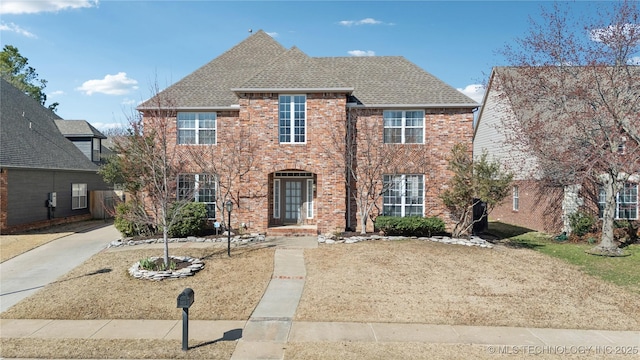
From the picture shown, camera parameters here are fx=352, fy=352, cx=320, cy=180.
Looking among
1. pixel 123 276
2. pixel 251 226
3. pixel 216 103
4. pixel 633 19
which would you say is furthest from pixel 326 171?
pixel 633 19

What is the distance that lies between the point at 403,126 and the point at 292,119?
17.3ft

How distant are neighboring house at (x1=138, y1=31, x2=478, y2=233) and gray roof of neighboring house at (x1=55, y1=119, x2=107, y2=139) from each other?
36.7ft

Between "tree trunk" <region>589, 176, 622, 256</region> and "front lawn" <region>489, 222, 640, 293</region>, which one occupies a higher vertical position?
"tree trunk" <region>589, 176, 622, 256</region>

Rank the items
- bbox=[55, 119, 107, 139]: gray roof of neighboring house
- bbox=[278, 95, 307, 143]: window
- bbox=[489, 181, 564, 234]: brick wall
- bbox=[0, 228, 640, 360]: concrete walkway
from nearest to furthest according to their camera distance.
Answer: bbox=[0, 228, 640, 360]: concrete walkway < bbox=[278, 95, 307, 143]: window < bbox=[489, 181, 564, 234]: brick wall < bbox=[55, 119, 107, 139]: gray roof of neighboring house

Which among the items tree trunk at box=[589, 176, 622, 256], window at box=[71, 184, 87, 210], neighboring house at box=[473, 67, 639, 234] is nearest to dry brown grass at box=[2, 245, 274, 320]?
neighboring house at box=[473, 67, 639, 234]

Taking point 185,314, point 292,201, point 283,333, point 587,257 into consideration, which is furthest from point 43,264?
point 587,257

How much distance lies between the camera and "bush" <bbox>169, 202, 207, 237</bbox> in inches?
580

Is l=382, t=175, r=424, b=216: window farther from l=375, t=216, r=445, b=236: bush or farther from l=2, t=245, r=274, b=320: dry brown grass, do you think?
l=2, t=245, r=274, b=320: dry brown grass

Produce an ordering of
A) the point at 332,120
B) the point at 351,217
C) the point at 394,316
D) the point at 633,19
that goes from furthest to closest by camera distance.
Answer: the point at 351,217 → the point at 332,120 → the point at 633,19 → the point at 394,316

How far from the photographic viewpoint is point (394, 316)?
25.8 ft

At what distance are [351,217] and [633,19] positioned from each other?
1365 centimetres

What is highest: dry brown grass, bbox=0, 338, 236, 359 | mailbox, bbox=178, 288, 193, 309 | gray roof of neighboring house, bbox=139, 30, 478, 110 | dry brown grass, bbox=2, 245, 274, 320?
gray roof of neighboring house, bbox=139, 30, 478, 110

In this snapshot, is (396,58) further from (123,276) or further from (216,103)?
(123,276)

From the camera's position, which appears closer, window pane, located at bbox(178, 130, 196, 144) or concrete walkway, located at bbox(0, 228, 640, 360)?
concrete walkway, located at bbox(0, 228, 640, 360)
